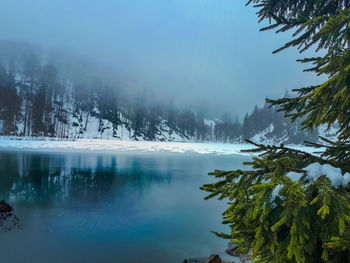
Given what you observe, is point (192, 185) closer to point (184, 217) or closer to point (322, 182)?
point (184, 217)

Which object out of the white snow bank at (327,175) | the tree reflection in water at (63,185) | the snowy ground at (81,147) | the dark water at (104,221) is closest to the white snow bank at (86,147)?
the snowy ground at (81,147)

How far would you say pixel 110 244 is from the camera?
8.03 m

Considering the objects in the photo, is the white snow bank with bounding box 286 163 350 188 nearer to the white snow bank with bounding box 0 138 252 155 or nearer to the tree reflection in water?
the tree reflection in water

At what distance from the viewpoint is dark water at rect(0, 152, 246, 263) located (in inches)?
295

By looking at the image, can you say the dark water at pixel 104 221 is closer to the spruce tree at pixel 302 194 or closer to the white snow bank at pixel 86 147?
the spruce tree at pixel 302 194

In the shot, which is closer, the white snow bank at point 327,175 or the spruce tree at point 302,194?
the spruce tree at point 302,194

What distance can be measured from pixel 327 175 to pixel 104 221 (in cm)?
1013

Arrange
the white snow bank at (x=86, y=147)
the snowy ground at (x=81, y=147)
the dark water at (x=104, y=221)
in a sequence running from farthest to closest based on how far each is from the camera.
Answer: the white snow bank at (x=86, y=147) → the snowy ground at (x=81, y=147) → the dark water at (x=104, y=221)

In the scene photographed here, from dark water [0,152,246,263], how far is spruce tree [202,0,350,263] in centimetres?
637

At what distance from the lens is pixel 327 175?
8.00 feet

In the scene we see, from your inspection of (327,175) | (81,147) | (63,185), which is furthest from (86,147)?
(327,175)

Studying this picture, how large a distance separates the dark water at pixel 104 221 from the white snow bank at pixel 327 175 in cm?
661

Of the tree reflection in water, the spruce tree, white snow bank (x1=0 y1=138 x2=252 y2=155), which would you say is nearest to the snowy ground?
white snow bank (x1=0 y1=138 x2=252 y2=155)

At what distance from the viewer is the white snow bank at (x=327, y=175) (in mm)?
2428
